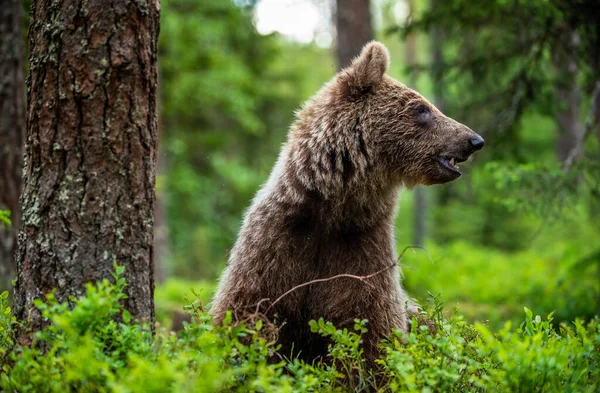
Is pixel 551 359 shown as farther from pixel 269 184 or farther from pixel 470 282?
pixel 470 282

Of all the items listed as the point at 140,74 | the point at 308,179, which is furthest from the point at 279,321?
the point at 140,74

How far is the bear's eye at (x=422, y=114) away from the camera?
4.95m

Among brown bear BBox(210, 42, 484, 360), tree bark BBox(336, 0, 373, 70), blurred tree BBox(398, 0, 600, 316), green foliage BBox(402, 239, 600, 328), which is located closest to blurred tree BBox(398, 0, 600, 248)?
blurred tree BBox(398, 0, 600, 316)

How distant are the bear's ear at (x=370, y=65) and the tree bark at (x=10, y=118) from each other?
4.18 metres

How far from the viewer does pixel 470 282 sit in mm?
13328

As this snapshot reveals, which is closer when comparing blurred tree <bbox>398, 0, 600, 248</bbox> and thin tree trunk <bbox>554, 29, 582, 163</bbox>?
blurred tree <bbox>398, 0, 600, 248</bbox>

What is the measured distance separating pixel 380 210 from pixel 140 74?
6.49 feet

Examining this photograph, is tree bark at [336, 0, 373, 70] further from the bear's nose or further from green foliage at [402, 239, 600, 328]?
the bear's nose

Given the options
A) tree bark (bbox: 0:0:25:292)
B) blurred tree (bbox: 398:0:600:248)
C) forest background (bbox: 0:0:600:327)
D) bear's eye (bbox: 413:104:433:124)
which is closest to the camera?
bear's eye (bbox: 413:104:433:124)

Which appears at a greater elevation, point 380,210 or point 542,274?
point 380,210

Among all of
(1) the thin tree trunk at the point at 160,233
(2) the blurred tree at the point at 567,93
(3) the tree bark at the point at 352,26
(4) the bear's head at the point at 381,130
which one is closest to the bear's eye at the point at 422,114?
(4) the bear's head at the point at 381,130

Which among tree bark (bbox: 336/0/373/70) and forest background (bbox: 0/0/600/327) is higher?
tree bark (bbox: 336/0/373/70)

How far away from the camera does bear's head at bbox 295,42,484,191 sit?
A: 4680 millimetres

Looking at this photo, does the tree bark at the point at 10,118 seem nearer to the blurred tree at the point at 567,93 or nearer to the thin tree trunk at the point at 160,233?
the blurred tree at the point at 567,93
